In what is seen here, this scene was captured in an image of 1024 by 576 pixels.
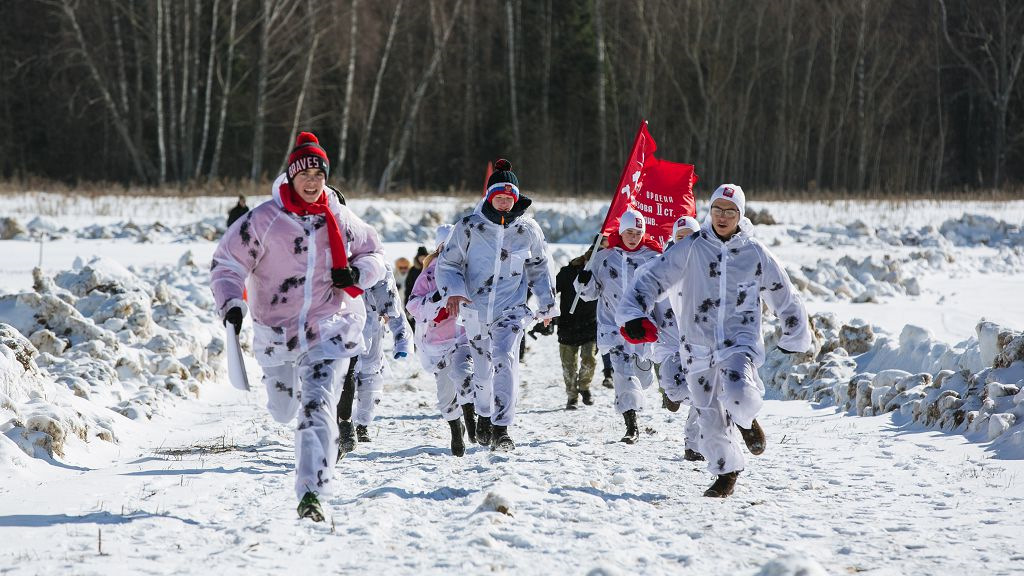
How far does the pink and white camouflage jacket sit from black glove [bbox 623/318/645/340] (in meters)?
1.40

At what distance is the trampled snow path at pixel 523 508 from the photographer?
4266mm

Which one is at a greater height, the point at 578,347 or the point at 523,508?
the point at 578,347

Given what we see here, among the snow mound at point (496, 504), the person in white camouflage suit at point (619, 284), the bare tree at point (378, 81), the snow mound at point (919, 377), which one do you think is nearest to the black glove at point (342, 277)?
the snow mound at point (496, 504)

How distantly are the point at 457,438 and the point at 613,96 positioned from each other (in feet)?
122

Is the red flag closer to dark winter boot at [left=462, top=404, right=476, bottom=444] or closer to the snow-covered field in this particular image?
the snow-covered field

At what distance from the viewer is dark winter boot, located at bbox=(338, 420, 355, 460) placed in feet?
23.7

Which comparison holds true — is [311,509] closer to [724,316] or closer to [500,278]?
[724,316]

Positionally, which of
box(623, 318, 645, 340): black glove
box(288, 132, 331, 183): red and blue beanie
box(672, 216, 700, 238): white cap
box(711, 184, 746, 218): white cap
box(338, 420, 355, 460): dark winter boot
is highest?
box(288, 132, 331, 183): red and blue beanie

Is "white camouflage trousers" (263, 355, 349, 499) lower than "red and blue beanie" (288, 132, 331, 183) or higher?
lower

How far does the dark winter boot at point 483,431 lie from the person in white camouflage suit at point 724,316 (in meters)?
2.06

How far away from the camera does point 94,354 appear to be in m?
9.25

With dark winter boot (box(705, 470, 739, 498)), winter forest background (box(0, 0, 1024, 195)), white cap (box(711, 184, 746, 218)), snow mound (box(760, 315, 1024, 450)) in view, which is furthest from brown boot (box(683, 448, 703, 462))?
winter forest background (box(0, 0, 1024, 195))

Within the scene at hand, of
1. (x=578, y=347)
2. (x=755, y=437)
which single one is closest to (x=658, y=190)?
(x=578, y=347)

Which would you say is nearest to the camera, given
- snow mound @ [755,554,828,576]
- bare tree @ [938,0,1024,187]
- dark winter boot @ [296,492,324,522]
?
snow mound @ [755,554,828,576]
